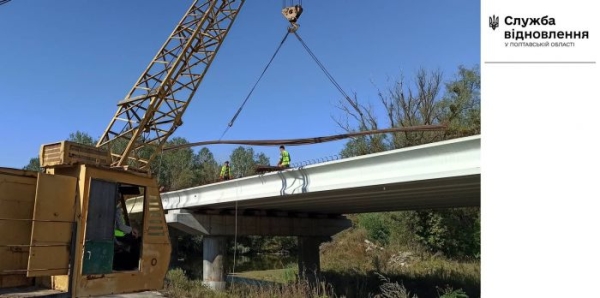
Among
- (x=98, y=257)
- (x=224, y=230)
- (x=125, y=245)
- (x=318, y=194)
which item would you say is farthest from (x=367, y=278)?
(x=98, y=257)

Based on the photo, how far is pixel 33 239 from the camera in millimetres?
7867

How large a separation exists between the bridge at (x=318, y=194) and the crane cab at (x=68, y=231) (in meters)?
1.34

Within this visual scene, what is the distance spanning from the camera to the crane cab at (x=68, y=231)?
8.03 m

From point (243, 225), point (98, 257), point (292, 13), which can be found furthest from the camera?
point (243, 225)

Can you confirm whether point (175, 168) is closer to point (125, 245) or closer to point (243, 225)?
point (243, 225)

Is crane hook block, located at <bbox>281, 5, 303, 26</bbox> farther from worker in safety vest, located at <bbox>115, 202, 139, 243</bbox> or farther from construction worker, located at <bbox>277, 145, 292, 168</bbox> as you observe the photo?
worker in safety vest, located at <bbox>115, 202, 139, 243</bbox>

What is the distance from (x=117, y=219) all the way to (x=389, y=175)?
7.51 meters

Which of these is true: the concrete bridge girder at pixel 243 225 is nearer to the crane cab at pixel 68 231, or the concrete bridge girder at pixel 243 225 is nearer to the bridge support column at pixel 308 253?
the bridge support column at pixel 308 253

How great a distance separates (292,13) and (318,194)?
7.92 meters

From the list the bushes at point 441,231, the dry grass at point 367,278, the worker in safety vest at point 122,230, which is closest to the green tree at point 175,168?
the dry grass at point 367,278

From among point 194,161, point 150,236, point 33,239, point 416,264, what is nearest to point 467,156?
point 150,236

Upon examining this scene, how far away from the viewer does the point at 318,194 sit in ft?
A: 56.4

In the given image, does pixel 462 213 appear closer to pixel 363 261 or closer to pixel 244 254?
pixel 363 261

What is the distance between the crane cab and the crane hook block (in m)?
12.7
